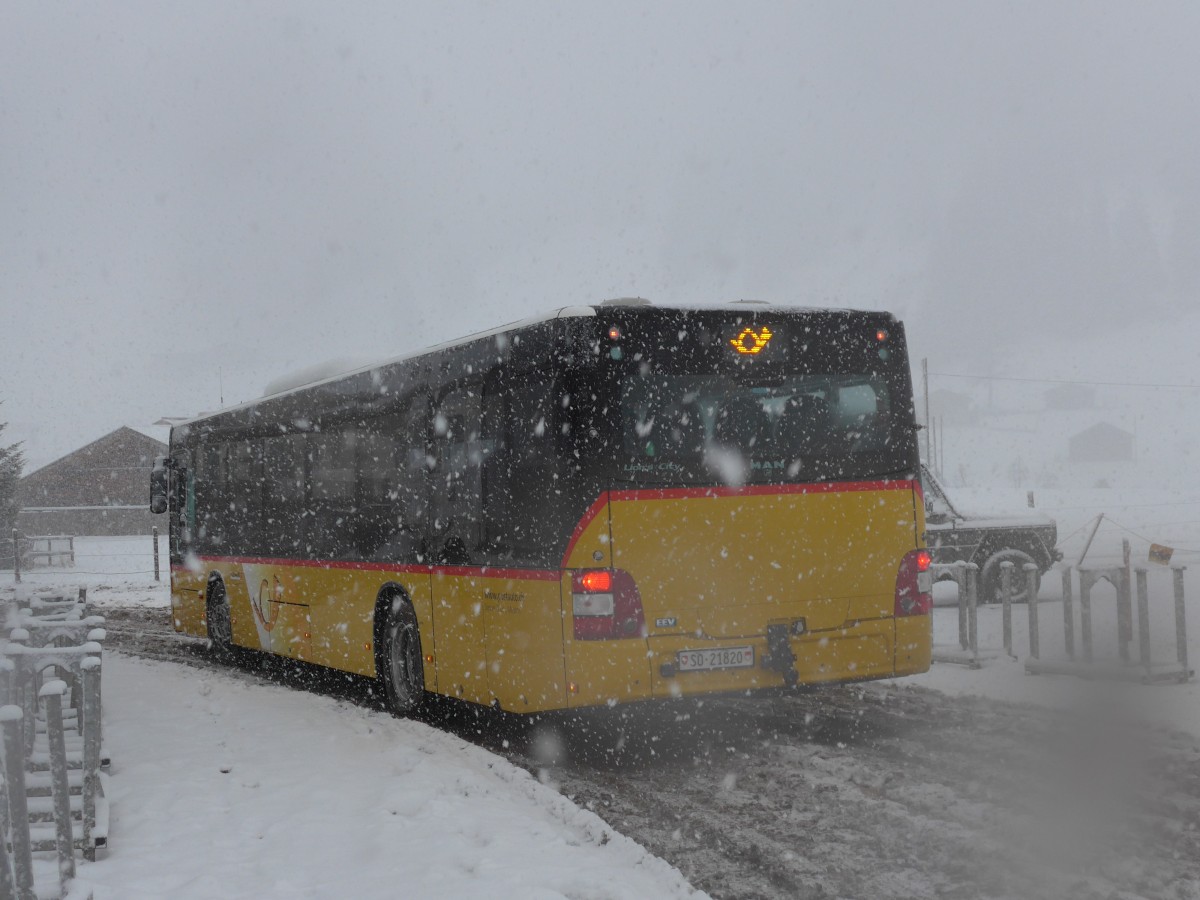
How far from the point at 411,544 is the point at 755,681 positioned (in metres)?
3.27

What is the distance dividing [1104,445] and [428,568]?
153 metres

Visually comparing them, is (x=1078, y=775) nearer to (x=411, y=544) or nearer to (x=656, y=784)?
(x=656, y=784)

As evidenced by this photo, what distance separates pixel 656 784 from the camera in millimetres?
7434

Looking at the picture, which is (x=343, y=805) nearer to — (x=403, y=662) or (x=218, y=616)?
(x=403, y=662)

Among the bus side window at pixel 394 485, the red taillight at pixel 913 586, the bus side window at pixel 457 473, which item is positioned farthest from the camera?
the bus side window at pixel 394 485

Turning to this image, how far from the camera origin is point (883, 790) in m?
6.82

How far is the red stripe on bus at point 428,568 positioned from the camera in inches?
316

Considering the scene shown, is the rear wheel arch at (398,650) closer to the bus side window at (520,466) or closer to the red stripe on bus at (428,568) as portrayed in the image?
the red stripe on bus at (428,568)

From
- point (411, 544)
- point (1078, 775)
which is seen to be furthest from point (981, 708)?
point (411, 544)

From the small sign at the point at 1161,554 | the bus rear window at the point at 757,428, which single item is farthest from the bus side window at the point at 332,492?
the small sign at the point at 1161,554

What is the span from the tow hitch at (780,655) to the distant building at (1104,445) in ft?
493

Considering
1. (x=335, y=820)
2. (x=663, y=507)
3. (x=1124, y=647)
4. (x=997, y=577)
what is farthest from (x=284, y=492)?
(x=997, y=577)

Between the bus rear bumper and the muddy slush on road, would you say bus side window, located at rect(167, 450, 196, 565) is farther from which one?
the bus rear bumper

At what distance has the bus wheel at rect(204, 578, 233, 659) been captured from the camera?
1495 centimetres
